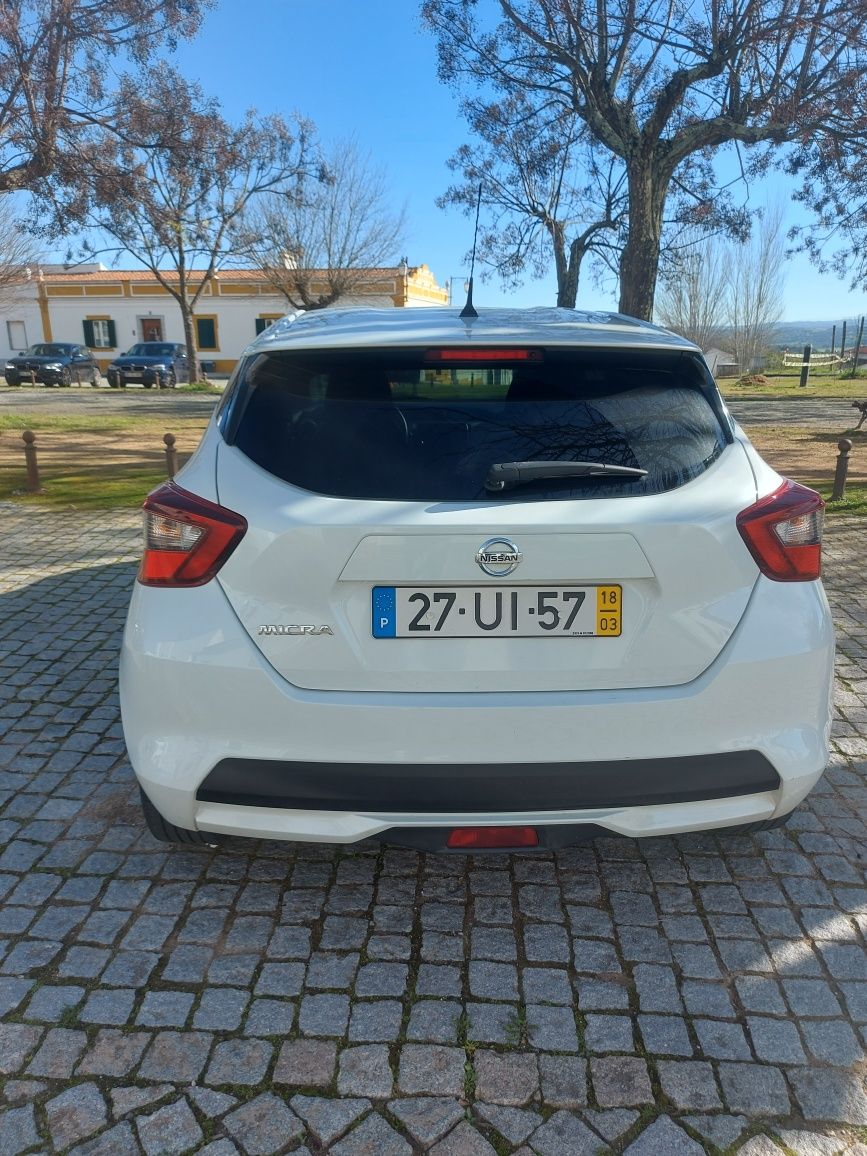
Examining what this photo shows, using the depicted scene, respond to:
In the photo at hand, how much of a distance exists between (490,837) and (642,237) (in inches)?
457

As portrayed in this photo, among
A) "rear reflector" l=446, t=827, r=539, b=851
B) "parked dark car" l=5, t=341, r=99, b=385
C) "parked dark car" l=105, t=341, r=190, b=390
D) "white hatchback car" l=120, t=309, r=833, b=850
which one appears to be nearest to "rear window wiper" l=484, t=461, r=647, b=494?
"white hatchback car" l=120, t=309, r=833, b=850

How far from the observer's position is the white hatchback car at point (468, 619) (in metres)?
2.28

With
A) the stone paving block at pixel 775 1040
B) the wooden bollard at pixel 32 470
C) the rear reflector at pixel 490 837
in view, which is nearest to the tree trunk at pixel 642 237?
the wooden bollard at pixel 32 470

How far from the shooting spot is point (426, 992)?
2.44 m

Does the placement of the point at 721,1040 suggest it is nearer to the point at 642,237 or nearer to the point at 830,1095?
the point at 830,1095

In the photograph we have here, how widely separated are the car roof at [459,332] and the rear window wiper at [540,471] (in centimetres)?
A: 39

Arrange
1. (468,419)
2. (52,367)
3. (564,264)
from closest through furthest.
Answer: (468,419)
(564,264)
(52,367)

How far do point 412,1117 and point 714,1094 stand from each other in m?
0.69

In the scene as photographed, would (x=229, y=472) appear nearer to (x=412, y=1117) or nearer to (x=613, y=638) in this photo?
(x=613, y=638)

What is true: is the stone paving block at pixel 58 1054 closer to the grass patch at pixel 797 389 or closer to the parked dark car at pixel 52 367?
the grass patch at pixel 797 389

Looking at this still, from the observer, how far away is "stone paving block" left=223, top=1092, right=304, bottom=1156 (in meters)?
1.97

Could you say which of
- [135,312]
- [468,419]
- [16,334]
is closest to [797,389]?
[468,419]

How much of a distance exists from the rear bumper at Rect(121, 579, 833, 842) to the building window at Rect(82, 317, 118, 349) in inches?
2236

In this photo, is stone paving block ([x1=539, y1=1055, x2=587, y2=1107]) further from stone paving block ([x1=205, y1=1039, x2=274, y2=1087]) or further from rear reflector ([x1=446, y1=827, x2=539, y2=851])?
stone paving block ([x1=205, y1=1039, x2=274, y2=1087])
